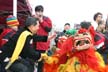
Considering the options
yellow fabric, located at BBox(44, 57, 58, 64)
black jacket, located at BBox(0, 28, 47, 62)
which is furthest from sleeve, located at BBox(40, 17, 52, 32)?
yellow fabric, located at BBox(44, 57, 58, 64)

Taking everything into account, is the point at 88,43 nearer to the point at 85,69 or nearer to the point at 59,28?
the point at 85,69

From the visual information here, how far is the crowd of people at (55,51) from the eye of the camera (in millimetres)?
4961

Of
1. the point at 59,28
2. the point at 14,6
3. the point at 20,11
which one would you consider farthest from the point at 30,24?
the point at 59,28

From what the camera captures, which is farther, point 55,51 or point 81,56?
point 55,51

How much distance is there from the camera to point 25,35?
579 centimetres

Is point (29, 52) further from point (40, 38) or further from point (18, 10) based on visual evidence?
point (18, 10)

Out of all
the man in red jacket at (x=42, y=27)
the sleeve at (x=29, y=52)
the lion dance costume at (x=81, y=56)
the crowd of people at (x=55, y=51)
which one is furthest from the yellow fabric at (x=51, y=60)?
the man in red jacket at (x=42, y=27)

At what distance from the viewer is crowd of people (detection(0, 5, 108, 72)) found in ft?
16.3

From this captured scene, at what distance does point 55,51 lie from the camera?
6.27 m

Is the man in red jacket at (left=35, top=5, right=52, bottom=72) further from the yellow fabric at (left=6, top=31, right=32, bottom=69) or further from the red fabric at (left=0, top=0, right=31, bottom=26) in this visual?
the yellow fabric at (left=6, top=31, right=32, bottom=69)

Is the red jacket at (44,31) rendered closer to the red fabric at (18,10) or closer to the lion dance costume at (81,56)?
the red fabric at (18,10)

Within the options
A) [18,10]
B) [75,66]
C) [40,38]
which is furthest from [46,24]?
[75,66]

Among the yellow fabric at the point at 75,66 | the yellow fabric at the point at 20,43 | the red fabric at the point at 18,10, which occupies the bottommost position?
the yellow fabric at the point at 75,66

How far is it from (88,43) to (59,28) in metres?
6.57
